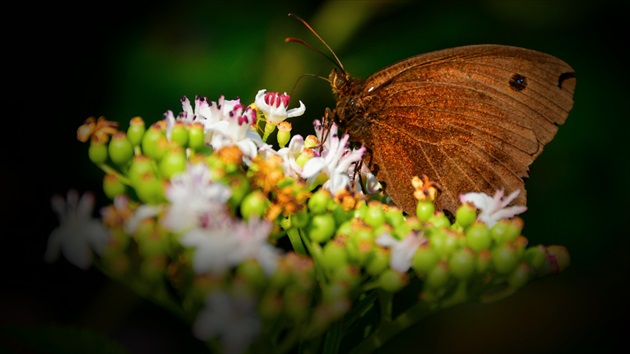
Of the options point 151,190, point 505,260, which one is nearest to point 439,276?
point 505,260

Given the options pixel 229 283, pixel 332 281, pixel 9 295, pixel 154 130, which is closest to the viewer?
pixel 229 283

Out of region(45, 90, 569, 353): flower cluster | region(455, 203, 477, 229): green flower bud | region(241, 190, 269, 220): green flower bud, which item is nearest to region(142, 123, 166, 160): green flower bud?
region(45, 90, 569, 353): flower cluster

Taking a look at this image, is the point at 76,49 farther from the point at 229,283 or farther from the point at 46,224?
the point at 229,283

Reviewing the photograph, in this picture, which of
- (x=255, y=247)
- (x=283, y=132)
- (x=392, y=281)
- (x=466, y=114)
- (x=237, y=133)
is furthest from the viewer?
(x=466, y=114)

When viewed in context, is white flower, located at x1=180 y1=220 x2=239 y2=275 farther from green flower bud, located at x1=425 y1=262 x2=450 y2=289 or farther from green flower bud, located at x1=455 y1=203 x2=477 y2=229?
green flower bud, located at x1=455 y1=203 x2=477 y2=229

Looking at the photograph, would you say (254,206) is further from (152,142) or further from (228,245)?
(152,142)

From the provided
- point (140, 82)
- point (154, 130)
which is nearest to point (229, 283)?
point (154, 130)

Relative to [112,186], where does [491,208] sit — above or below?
below
